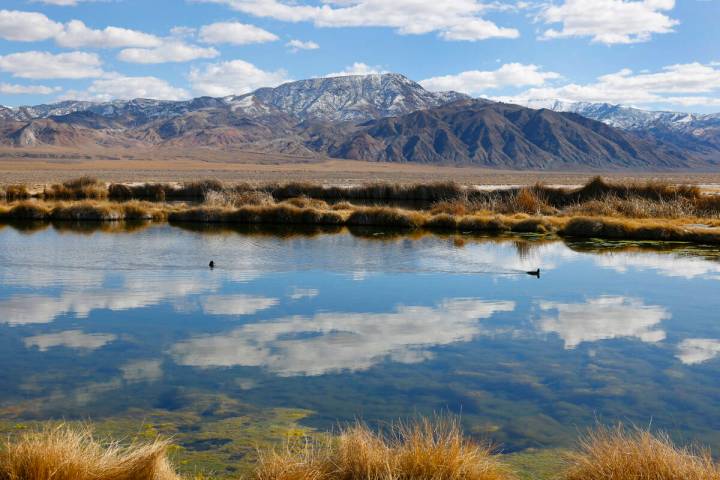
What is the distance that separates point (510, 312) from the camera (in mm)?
17406

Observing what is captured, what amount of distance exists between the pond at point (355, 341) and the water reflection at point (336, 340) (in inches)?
2.1

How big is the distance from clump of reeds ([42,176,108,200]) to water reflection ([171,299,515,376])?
118ft

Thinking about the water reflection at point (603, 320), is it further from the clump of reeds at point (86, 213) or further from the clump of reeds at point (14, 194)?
the clump of reeds at point (14, 194)

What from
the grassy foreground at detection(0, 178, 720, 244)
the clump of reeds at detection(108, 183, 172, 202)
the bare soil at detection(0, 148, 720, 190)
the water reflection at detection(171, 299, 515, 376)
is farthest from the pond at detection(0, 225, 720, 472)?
the bare soil at detection(0, 148, 720, 190)

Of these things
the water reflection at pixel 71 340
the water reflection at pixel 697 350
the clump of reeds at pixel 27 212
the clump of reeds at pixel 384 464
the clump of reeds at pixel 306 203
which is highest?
the clump of reeds at pixel 306 203

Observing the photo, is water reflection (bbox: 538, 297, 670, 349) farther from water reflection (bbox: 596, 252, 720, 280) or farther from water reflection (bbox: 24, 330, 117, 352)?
water reflection (bbox: 24, 330, 117, 352)

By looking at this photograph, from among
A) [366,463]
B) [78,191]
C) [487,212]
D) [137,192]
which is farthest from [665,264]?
[78,191]

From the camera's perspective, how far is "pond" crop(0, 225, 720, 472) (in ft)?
35.0

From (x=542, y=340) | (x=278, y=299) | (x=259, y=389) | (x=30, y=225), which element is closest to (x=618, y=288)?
(x=542, y=340)

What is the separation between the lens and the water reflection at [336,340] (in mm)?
13062

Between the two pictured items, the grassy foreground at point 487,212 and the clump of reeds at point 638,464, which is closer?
the clump of reeds at point 638,464

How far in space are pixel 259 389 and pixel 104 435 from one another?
2.66 metres

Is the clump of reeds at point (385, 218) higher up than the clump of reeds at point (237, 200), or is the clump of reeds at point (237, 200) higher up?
the clump of reeds at point (237, 200)

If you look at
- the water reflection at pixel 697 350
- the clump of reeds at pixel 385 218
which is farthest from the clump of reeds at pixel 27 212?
the water reflection at pixel 697 350
